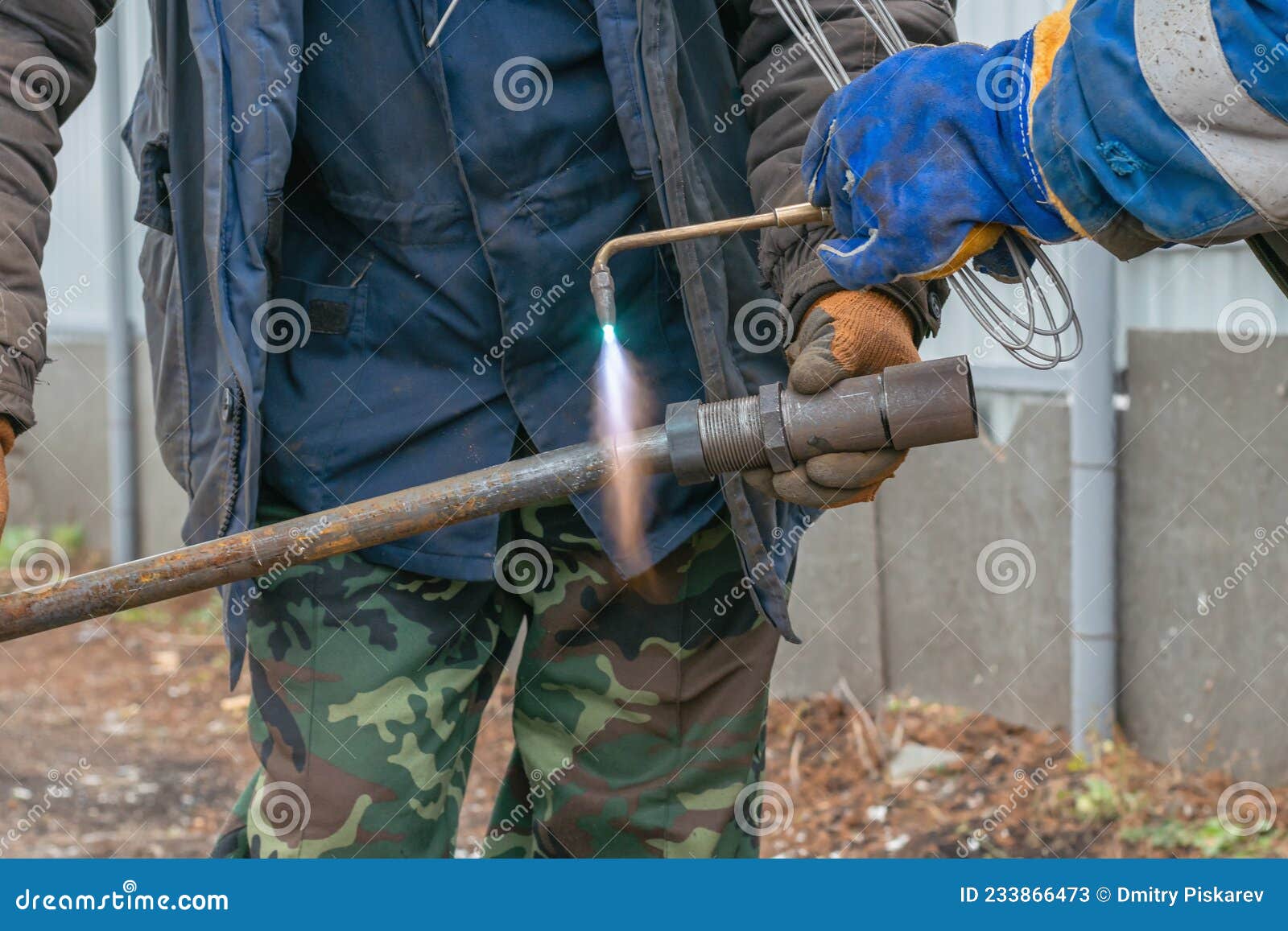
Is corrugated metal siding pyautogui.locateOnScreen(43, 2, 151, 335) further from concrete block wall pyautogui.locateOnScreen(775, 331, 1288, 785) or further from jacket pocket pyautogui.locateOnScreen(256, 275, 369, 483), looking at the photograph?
jacket pocket pyautogui.locateOnScreen(256, 275, 369, 483)

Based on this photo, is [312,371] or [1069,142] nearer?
[1069,142]

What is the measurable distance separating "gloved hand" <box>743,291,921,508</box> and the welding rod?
0.06 ft

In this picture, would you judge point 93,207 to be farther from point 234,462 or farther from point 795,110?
point 795,110

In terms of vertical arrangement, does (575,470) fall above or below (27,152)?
below

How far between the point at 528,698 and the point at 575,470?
52 cm

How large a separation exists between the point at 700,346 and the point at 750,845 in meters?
0.86

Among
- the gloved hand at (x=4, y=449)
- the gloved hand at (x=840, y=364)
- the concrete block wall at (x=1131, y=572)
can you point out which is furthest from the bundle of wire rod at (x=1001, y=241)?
the concrete block wall at (x=1131, y=572)

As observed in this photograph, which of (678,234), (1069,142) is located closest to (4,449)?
(678,234)

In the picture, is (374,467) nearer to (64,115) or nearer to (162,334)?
(162,334)

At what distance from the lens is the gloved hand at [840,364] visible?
1.81 meters

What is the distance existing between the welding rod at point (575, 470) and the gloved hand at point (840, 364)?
0.02 meters

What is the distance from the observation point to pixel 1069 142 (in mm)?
1548

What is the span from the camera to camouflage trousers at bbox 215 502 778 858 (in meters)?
2.03

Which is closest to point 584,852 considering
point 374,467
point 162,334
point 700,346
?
point 374,467
